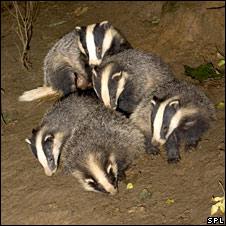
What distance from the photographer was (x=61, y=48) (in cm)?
520

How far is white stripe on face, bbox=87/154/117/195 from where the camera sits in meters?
3.54

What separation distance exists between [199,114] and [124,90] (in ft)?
2.54

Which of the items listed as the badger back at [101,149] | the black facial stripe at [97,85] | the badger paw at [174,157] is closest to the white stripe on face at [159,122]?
the badger paw at [174,157]

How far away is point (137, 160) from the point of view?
4047mm

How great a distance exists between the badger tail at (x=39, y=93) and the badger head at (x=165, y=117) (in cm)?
152

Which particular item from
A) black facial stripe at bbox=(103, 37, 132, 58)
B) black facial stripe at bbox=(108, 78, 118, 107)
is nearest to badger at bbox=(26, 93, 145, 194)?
black facial stripe at bbox=(108, 78, 118, 107)

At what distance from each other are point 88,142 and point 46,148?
418 millimetres

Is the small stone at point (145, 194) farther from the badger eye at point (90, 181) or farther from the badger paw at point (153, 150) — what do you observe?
the badger paw at point (153, 150)

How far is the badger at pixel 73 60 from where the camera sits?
4.90 meters

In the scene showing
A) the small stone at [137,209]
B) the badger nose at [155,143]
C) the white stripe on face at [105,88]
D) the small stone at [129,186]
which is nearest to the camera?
the small stone at [137,209]

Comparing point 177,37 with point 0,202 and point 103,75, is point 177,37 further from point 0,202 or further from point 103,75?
point 0,202

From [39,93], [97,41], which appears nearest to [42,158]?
[39,93]

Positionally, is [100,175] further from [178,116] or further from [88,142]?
[178,116]

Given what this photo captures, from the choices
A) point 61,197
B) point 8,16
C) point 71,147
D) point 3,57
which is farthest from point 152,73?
point 8,16
